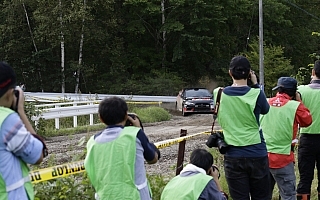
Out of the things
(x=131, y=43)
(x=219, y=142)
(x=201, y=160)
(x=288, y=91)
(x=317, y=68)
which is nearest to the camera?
(x=201, y=160)

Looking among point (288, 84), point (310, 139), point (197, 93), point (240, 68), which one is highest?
point (240, 68)

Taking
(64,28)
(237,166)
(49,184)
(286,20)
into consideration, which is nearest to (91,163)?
(49,184)

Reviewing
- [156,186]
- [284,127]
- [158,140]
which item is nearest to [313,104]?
[284,127]

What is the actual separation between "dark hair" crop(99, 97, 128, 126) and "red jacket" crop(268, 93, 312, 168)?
265cm

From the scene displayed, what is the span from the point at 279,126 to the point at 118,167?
2.77m

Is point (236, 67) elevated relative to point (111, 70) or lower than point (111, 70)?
elevated

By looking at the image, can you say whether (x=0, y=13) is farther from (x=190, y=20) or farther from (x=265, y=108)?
(x=265, y=108)

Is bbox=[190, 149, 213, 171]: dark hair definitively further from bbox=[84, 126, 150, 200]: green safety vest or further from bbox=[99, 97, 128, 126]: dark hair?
bbox=[99, 97, 128, 126]: dark hair

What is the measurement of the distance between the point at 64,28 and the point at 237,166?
36840 mm

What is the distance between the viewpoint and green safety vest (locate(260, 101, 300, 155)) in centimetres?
658

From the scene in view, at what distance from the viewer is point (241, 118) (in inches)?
235

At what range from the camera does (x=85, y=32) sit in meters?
42.2

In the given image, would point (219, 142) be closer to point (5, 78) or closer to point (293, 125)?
point (293, 125)

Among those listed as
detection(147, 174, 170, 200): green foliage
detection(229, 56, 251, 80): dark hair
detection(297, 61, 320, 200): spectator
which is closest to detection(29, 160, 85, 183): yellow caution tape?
detection(147, 174, 170, 200): green foliage
